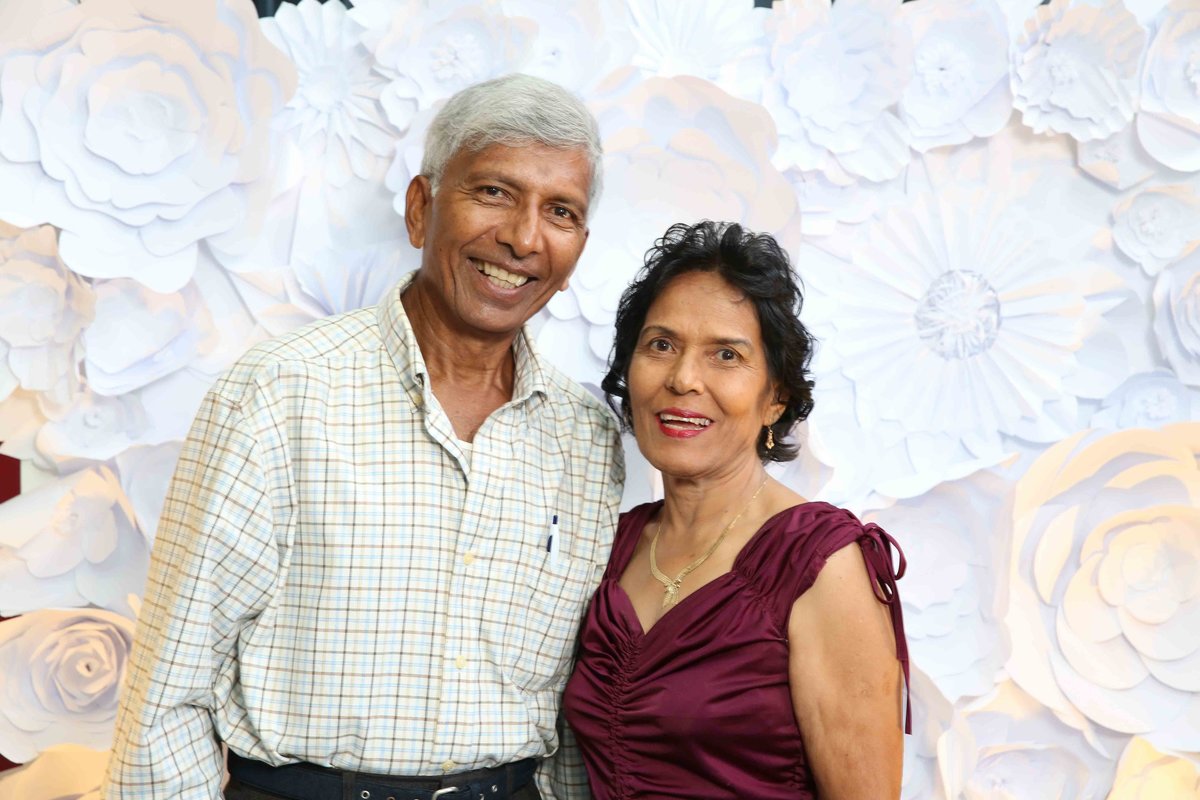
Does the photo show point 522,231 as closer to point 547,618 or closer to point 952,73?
point 547,618

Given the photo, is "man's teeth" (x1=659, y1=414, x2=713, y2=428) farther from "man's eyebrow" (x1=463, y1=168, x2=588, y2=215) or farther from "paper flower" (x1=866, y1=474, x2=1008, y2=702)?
"paper flower" (x1=866, y1=474, x2=1008, y2=702)

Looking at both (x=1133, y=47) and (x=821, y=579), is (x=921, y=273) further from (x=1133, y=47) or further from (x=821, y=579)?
(x=821, y=579)

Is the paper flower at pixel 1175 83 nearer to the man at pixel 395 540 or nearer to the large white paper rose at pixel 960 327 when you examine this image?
the large white paper rose at pixel 960 327

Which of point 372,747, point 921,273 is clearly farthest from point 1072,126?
point 372,747


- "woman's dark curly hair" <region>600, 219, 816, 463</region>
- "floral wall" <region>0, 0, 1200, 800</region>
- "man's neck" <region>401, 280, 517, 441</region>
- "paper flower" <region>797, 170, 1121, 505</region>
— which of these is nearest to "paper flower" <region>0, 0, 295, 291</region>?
"floral wall" <region>0, 0, 1200, 800</region>

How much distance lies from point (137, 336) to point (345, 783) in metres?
0.90

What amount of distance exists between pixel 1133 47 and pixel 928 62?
426 mm

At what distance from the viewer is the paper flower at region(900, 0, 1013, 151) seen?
95.7 inches

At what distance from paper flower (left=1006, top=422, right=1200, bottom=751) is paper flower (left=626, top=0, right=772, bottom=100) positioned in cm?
102

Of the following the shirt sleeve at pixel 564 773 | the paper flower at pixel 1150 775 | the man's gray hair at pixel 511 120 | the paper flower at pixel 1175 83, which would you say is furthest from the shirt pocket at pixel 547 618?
the paper flower at pixel 1175 83

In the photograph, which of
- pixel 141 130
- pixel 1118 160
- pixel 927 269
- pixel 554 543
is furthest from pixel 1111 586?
pixel 141 130

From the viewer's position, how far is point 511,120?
5.95 ft

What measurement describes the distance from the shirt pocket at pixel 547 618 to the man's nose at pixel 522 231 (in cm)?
48

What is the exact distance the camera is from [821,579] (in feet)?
5.51
